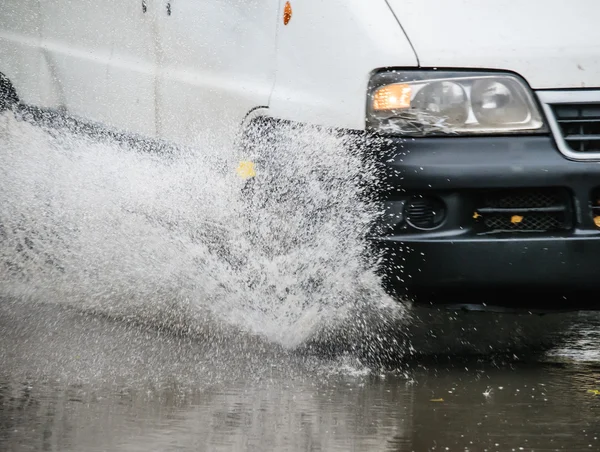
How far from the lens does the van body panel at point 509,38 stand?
14.5ft

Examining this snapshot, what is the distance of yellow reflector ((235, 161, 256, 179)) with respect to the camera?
4875 millimetres

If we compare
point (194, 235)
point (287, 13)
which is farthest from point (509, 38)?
point (194, 235)

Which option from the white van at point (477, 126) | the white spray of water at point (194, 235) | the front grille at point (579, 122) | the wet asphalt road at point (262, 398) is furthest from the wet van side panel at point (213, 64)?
the front grille at point (579, 122)

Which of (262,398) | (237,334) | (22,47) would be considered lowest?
(262,398)

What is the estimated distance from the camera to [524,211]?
4418 mm

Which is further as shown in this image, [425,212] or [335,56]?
[335,56]

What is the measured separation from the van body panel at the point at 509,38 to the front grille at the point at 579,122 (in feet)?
0.26

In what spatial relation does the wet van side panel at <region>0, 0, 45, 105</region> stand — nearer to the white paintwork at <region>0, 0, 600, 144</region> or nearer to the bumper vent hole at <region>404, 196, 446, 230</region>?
the white paintwork at <region>0, 0, 600, 144</region>

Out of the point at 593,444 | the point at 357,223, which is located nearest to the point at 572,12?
the point at 357,223

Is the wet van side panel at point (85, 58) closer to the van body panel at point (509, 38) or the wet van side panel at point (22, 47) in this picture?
the wet van side panel at point (22, 47)

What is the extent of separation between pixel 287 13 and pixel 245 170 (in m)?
0.65

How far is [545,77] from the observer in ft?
14.6

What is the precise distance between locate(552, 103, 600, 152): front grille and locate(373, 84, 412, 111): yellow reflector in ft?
1.77

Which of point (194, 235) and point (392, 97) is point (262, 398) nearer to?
point (392, 97)
